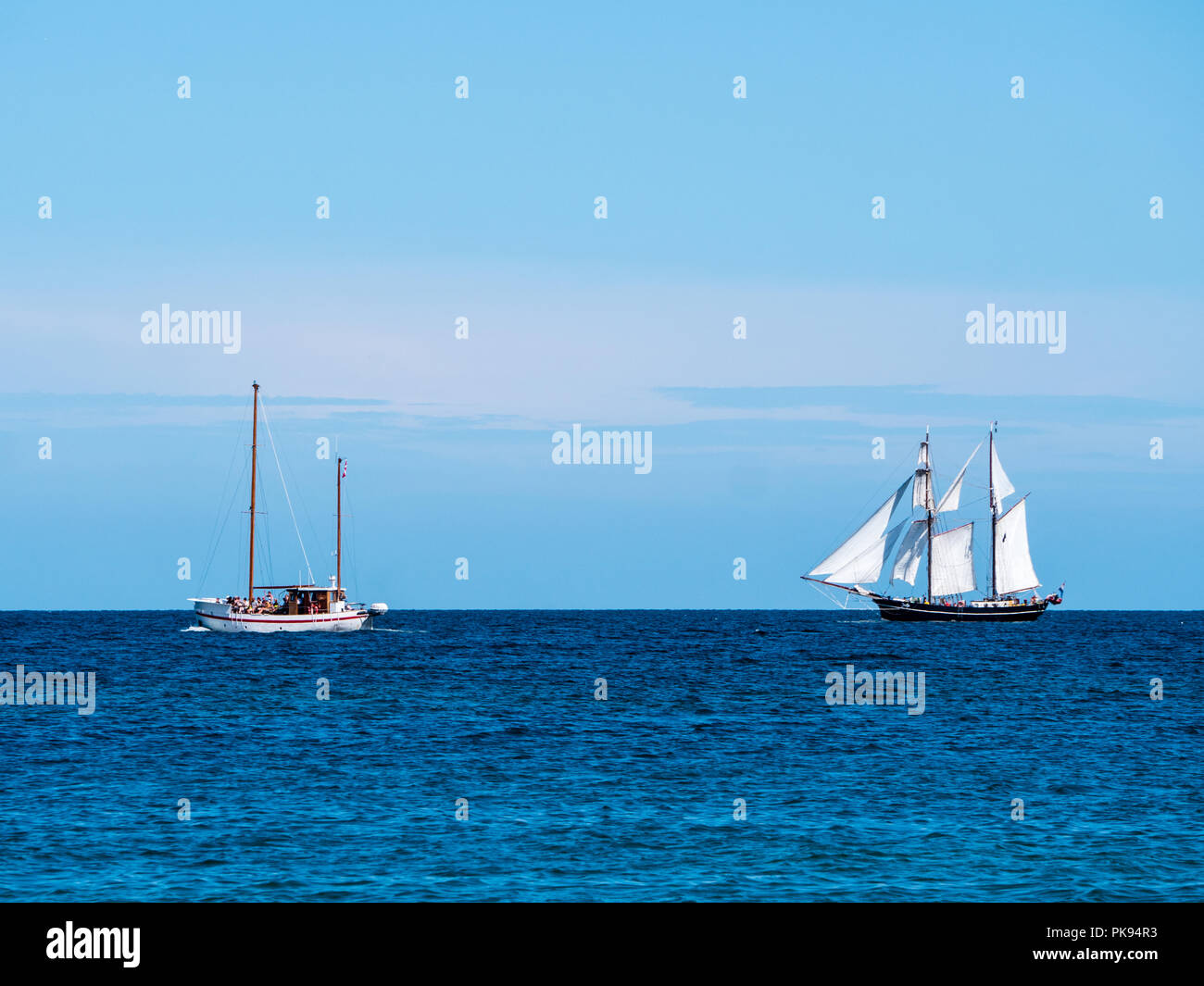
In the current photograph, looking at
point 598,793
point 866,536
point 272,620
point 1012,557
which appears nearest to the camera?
point 598,793

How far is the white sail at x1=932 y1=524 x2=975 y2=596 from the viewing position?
514 feet

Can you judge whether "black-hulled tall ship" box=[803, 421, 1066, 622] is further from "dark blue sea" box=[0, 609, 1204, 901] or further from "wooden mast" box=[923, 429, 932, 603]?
"dark blue sea" box=[0, 609, 1204, 901]

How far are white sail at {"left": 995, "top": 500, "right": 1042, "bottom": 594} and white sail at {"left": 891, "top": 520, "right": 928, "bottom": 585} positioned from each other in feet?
35.4

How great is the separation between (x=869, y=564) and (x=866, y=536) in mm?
3500

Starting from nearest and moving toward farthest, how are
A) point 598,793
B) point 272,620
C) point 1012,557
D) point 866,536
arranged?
point 598,793 → point 272,620 → point 866,536 → point 1012,557

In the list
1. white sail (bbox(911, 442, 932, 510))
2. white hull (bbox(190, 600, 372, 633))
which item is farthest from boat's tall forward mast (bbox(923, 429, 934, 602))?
white hull (bbox(190, 600, 372, 633))

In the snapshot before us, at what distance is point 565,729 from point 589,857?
20.8 metres

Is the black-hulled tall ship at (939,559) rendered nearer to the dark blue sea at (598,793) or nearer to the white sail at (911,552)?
the white sail at (911,552)

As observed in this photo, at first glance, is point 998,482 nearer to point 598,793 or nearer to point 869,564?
point 869,564

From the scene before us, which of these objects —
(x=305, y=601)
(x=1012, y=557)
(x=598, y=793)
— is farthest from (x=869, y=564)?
(x=598, y=793)

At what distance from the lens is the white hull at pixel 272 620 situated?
360ft

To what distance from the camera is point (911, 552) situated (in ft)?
508

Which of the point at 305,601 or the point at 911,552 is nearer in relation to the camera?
the point at 305,601
